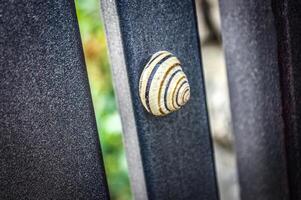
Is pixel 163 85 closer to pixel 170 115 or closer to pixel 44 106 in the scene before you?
pixel 170 115

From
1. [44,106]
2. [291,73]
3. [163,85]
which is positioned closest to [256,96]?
[291,73]

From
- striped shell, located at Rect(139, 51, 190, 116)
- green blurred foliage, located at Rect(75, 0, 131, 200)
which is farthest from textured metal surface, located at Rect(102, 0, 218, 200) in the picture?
green blurred foliage, located at Rect(75, 0, 131, 200)

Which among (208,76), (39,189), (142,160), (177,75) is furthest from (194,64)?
(208,76)

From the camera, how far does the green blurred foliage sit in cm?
222

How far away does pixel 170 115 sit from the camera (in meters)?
0.69

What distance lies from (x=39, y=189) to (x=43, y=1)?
0.28 meters

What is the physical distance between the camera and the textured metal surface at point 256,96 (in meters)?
0.73

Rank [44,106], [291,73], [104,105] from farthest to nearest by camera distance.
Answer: [104,105]
[291,73]
[44,106]

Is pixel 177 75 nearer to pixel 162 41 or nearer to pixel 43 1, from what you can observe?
pixel 162 41

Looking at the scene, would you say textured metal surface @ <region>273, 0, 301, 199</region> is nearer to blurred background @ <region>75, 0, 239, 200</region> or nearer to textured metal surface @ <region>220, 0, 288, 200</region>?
textured metal surface @ <region>220, 0, 288, 200</region>

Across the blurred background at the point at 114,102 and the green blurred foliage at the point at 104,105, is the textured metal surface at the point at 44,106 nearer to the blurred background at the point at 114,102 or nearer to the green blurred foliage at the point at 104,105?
the blurred background at the point at 114,102

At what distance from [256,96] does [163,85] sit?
0.23 m

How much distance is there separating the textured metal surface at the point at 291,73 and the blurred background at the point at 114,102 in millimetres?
924

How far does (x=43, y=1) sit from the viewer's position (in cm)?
55
